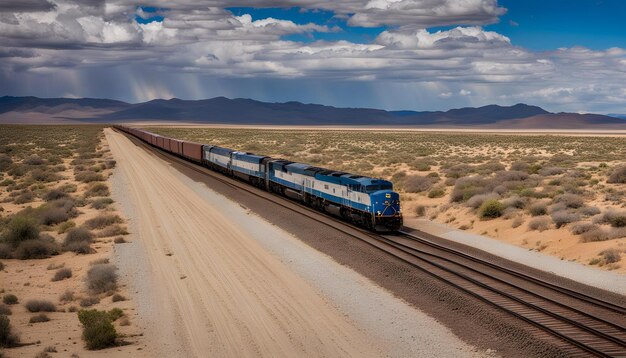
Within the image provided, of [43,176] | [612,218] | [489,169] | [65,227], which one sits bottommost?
[43,176]

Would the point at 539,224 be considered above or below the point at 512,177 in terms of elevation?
below

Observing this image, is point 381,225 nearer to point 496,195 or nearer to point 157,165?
point 496,195

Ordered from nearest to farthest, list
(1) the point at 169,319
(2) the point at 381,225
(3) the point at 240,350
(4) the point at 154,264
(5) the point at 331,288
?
(3) the point at 240,350 → (1) the point at 169,319 → (5) the point at 331,288 → (4) the point at 154,264 → (2) the point at 381,225

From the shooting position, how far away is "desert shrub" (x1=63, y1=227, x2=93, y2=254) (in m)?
27.5

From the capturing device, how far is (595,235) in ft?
92.0

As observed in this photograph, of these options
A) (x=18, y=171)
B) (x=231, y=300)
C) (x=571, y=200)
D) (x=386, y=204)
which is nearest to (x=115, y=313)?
(x=231, y=300)

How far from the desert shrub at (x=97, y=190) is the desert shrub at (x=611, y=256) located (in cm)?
3150

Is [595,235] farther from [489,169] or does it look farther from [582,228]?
[489,169]

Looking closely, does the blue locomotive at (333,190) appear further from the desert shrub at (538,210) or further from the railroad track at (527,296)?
the desert shrub at (538,210)

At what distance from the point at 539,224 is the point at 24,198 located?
30.7 meters

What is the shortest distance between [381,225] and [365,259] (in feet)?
18.2

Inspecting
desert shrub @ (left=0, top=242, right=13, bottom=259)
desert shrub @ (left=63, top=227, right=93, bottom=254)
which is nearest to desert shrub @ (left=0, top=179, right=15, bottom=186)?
desert shrub @ (left=63, top=227, right=93, bottom=254)

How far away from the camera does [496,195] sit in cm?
3878

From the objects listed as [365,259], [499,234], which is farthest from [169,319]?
[499,234]
